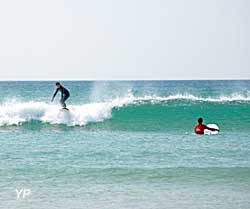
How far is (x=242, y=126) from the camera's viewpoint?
24531 millimetres

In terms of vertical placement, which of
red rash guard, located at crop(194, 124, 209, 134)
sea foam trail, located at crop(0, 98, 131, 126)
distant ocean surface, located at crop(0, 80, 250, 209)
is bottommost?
distant ocean surface, located at crop(0, 80, 250, 209)

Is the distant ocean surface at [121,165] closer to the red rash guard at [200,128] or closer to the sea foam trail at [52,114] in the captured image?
the sea foam trail at [52,114]

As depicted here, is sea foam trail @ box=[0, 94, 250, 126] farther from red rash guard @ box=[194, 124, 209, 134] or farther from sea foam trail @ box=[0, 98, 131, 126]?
red rash guard @ box=[194, 124, 209, 134]

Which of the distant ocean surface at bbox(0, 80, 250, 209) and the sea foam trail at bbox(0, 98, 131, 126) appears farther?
the sea foam trail at bbox(0, 98, 131, 126)

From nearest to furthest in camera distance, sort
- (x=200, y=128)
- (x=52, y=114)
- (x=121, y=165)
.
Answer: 1. (x=121, y=165)
2. (x=200, y=128)
3. (x=52, y=114)

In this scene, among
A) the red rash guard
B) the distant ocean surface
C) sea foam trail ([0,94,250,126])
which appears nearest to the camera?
the distant ocean surface

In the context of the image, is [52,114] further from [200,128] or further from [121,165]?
[121,165]

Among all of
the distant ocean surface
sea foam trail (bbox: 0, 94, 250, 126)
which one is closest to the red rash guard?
the distant ocean surface

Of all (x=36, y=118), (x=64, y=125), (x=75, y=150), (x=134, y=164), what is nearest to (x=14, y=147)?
(x=75, y=150)

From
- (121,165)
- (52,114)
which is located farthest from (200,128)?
(52,114)

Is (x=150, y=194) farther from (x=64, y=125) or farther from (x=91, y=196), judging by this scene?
(x=64, y=125)

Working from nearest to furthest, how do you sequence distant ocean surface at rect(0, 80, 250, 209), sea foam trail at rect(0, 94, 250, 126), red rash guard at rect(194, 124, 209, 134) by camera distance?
1. distant ocean surface at rect(0, 80, 250, 209)
2. red rash guard at rect(194, 124, 209, 134)
3. sea foam trail at rect(0, 94, 250, 126)

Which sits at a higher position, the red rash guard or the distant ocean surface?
the red rash guard

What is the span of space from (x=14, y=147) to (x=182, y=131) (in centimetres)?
771
